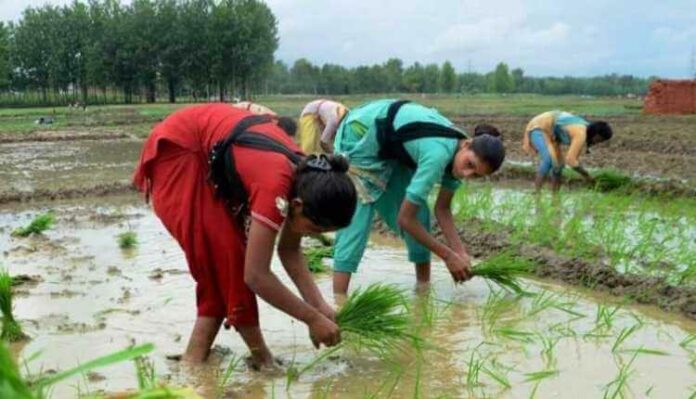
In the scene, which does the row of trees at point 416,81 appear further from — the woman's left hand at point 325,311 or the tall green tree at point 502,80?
the woman's left hand at point 325,311

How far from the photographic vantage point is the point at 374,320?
3449 mm

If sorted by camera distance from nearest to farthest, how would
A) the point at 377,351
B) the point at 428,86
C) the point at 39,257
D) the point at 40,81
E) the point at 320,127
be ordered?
A: the point at 377,351
the point at 39,257
the point at 320,127
the point at 40,81
the point at 428,86

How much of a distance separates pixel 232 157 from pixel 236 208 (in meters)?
0.29

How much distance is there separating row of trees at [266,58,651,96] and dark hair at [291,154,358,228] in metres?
65.0

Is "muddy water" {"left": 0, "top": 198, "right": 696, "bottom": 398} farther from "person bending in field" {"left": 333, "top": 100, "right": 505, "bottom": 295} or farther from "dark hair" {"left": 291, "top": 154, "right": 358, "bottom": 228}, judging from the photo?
"dark hair" {"left": 291, "top": 154, "right": 358, "bottom": 228}

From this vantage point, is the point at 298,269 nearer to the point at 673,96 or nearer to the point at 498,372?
the point at 498,372

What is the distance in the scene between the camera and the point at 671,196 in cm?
929

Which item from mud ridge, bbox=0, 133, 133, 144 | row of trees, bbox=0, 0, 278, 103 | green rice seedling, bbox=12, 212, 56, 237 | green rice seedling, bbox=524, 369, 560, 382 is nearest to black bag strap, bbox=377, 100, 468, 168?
green rice seedling, bbox=524, 369, 560, 382

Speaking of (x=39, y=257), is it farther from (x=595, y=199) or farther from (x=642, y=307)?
(x=595, y=199)

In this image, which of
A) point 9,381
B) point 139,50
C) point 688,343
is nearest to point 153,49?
point 139,50

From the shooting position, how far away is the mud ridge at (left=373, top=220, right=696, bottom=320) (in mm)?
4676

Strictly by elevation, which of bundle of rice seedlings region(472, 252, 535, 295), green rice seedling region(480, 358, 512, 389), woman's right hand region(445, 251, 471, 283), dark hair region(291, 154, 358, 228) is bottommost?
green rice seedling region(480, 358, 512, 389)

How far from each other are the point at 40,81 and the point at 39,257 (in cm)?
5163

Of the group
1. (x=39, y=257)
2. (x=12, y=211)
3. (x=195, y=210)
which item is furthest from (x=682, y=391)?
(x=12, y=211)
